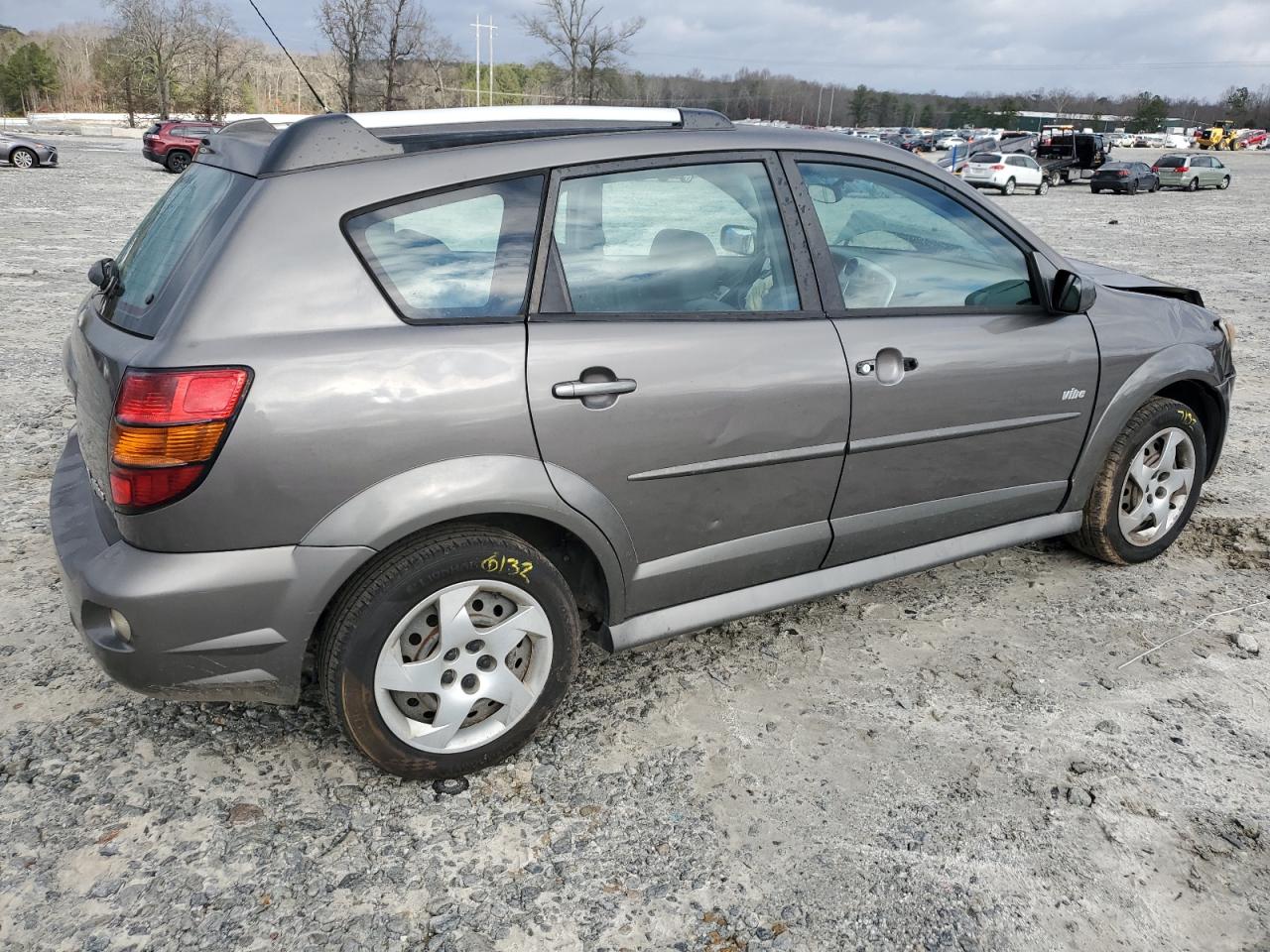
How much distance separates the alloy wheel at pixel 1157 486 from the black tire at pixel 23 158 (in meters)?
30.8

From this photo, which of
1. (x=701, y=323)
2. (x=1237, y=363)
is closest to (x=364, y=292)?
(x=701, y=323)

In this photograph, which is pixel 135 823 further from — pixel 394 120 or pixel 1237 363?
pixel 1237 363

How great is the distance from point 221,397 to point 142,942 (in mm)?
1236

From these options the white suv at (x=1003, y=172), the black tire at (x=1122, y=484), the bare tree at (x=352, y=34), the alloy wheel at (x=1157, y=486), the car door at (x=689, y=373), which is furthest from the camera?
the bare tree at (x=352, y=34)

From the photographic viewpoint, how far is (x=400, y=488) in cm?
246

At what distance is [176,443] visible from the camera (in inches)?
91.0

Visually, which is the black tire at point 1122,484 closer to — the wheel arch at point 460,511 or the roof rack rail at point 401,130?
the roof rack rail at point 401,130

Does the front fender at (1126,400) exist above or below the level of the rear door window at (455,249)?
below

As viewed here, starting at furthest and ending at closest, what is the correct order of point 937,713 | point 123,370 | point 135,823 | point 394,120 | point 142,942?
1. point 937,713
2. point 394,120
3. point 135,823
4. point 123,370
5. point 142,942

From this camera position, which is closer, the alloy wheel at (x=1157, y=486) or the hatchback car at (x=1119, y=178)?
the alloy wheel at (x=1157, y=486)

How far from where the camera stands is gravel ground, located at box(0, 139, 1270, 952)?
A: 233 centimetres

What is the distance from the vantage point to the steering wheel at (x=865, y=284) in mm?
3213

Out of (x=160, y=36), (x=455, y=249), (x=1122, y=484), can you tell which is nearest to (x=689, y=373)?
(x=455, y=249)

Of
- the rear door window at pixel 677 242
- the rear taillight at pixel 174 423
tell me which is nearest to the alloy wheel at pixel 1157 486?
the rear door window at pixel 677 242
